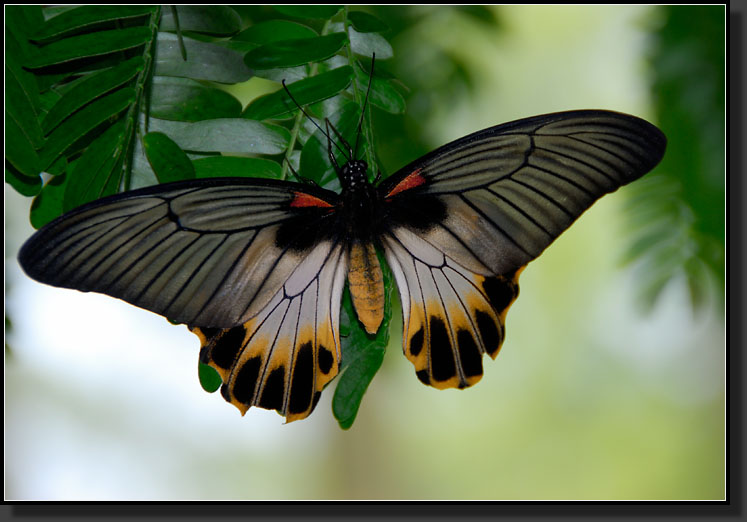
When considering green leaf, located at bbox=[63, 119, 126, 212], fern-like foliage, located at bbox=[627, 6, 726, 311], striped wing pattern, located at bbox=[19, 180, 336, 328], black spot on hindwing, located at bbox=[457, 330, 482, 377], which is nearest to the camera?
striped wing pattern, located at bbox=[19, 180, 336, 328]

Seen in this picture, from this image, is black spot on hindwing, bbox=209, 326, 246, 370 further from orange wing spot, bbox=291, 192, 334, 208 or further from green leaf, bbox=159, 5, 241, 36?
green leaf, bbox=159, 5, 241, 36

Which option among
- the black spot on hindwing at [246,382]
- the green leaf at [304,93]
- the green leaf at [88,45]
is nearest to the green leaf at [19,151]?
the green leaf at [88,45]

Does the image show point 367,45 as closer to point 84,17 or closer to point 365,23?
point 365,23

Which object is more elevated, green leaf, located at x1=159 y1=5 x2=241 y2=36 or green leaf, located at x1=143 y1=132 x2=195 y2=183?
green leaf, located at x1=159 y1=5 x2=241 y2=36

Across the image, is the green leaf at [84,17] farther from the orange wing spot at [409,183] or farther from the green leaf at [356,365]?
the green leaf at [356,365]

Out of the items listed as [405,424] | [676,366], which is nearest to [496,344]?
[676,366]

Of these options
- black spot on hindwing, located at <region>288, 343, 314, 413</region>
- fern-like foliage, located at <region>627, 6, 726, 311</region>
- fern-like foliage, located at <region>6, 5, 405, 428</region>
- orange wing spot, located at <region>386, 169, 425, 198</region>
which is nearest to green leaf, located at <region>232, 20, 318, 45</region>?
fern-like foliage, located at <region>6, 5, 405, 428</region>
